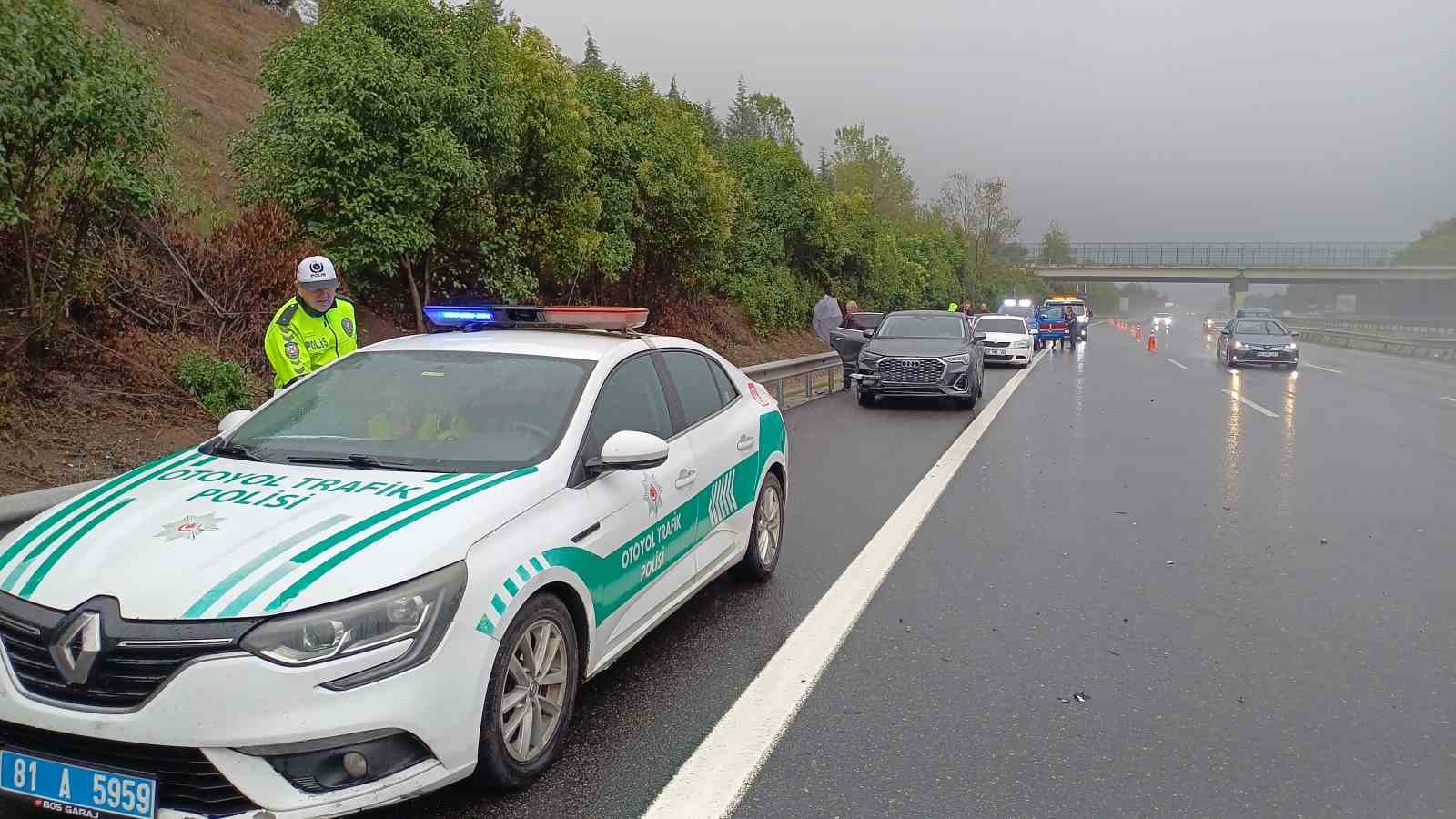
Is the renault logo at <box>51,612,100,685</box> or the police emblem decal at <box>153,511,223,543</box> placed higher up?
the police emblem decal at <box>153,511,223,543</box>

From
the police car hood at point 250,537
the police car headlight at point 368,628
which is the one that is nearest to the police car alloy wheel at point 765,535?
the police car hood at point 250,537

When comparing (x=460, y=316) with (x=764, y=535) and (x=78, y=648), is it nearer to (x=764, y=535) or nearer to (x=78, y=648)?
(x=764, y=535)

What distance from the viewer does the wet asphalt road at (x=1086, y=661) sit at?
3.63 metres

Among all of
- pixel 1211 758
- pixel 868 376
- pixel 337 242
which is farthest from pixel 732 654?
pixel 868 376

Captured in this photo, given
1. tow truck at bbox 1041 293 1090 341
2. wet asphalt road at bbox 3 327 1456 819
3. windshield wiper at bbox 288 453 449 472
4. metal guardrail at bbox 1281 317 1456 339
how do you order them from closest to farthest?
wet asphalt road at bbox 3 327 1456 819 → windshield wiper at bbox 288 453 449 472 → tow truck at bbox 1041 293 1090 341 → metal guardrail at bbox 1281 317 1456 339

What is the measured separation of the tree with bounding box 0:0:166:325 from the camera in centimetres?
703

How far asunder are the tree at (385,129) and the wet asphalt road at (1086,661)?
509 centimetres

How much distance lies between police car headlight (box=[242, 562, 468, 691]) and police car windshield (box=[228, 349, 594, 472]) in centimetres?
85

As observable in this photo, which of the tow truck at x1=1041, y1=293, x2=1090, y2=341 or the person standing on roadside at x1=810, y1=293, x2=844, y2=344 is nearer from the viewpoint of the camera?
the person standing on roadside at x1=810, y1=293, x2=844, y2=344

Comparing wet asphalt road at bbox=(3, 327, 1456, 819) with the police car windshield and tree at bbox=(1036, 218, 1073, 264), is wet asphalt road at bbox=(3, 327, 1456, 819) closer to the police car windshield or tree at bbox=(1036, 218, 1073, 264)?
the police car windshield

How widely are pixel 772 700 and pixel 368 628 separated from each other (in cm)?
189

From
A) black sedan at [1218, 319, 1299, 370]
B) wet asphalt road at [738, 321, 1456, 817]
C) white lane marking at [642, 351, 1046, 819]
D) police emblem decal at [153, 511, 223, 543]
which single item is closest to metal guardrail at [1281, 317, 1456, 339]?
black sedan at [1218, 319, 1299, 370]

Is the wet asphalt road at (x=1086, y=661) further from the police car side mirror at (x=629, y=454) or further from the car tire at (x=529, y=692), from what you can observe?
the police car side mirror at (x=629, y=454)

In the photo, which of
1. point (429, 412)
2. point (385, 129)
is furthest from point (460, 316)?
point (385, 129)
